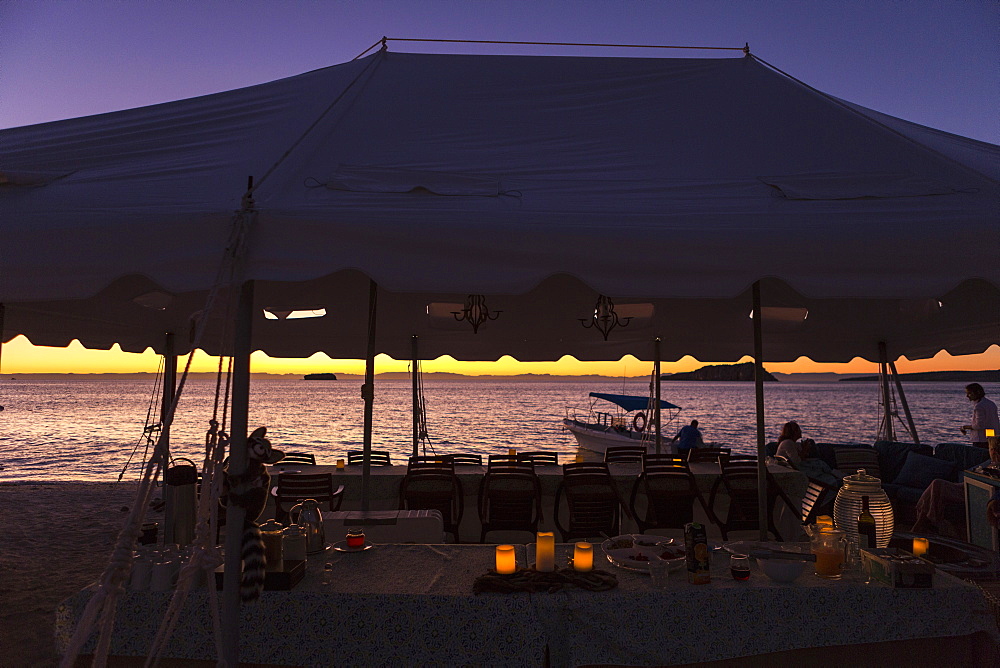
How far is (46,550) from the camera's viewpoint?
641cm

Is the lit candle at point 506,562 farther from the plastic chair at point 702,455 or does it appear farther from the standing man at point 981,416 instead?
the standing man at point 981,416

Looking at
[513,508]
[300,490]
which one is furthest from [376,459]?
[513,508]

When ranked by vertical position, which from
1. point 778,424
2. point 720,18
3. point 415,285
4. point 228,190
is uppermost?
point 720,18

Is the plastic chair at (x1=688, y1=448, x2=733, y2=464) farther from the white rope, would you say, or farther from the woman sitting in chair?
the white rope

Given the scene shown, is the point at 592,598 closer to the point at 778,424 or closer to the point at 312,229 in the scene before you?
the point at 312,229

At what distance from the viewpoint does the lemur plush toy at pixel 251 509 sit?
229 cm

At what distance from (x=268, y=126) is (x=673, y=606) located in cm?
325

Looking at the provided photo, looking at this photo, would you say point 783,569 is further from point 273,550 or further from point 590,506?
point 590,506

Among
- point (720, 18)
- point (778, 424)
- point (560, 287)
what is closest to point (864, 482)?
point (560, 287)

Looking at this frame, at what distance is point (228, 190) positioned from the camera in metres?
2.46

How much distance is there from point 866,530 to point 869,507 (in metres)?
0.18

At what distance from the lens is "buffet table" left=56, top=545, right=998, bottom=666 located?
238 centimetres

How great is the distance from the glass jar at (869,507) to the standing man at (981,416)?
659 cm

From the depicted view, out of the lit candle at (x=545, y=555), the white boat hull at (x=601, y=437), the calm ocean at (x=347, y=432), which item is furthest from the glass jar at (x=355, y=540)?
the white boat hull at (x=601, y=437)
